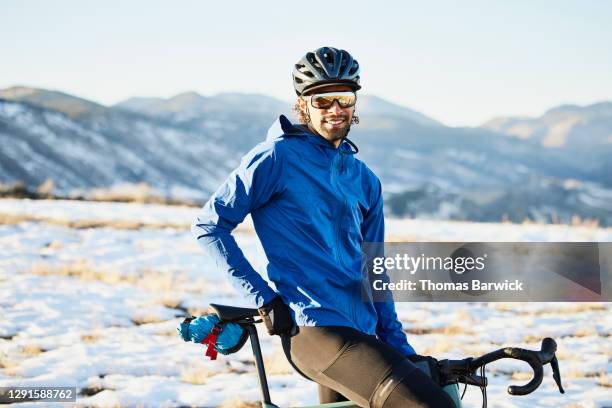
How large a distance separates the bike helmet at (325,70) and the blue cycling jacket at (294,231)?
0.94ft

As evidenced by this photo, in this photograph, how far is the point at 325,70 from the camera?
9.98ft

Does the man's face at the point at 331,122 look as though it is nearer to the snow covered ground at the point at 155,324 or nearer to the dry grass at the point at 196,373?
the snow covered ground at the point at 155,324

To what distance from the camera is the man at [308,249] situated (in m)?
2.61

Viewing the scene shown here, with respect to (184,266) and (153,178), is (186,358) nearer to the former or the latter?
(184,266)

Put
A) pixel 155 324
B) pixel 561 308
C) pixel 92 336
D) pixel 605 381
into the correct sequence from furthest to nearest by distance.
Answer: pixel 561 308 → pixel 155 324 → pixel 92 336 → pixel 605 381

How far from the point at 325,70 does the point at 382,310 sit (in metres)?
1.02

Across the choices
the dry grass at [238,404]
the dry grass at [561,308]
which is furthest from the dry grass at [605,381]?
the dry grass at [561,308]

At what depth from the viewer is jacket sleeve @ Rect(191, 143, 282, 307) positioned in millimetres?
2738

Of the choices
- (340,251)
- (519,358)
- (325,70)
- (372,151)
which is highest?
(372,151)

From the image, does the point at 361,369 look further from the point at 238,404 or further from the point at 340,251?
the point at 238,404

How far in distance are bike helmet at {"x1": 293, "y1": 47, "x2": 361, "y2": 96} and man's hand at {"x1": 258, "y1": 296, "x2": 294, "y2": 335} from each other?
910mm
